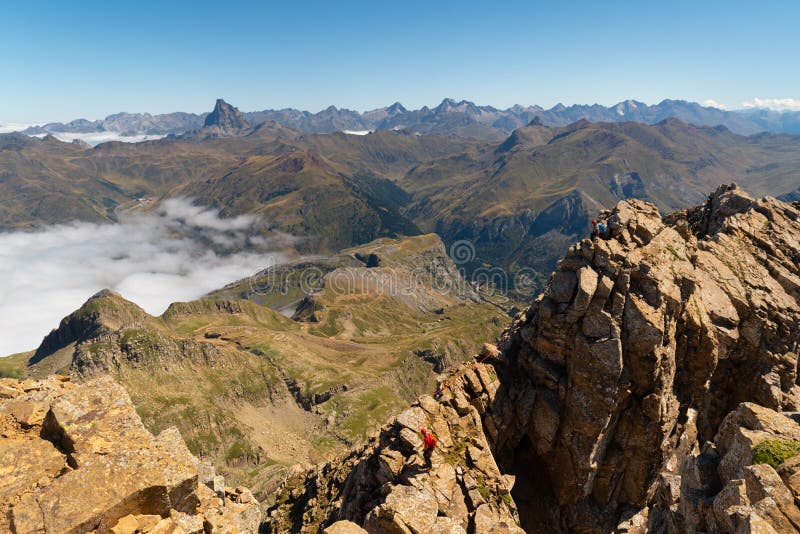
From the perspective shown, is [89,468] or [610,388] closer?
[89,468]

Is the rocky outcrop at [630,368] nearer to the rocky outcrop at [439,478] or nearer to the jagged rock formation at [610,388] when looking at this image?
the jagged rock formation at [610,388]

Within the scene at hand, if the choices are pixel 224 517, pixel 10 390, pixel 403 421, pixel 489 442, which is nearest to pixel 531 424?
pixel 489 442

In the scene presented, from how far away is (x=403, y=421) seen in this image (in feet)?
122

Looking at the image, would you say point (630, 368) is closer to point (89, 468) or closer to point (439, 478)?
point (439, 478)

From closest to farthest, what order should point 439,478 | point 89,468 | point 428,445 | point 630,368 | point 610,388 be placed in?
point 89,468, point 439,478, point 428,445, point 610,388, point 630,368

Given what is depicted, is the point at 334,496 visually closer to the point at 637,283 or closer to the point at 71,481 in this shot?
the point at 71,481

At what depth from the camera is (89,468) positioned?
2003 centimetres

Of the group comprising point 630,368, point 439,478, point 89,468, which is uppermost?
point 89,468

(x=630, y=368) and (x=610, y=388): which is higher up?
(x=630, y=368)

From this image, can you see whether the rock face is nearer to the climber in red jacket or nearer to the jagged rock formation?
the climber in red jacket

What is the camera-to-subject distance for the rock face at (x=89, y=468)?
1852 cm

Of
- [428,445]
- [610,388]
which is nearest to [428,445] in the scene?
[428,445]

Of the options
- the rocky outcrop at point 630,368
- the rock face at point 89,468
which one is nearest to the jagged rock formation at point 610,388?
the rocky outcrop at point 630,368

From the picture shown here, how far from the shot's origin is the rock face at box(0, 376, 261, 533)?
60.7 feet
